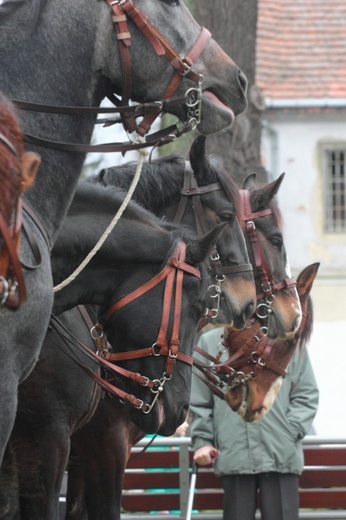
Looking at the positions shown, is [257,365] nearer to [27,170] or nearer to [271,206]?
[271,206]

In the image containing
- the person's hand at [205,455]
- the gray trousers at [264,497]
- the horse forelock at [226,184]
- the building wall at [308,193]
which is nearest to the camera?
the horse forelock at [226,184]

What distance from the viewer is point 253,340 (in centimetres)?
735

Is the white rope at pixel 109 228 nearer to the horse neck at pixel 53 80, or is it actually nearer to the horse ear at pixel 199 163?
the horse neck at pixel 53 80

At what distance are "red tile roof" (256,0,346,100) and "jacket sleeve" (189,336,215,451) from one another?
46.3 ft

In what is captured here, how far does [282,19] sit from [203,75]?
19037 mm

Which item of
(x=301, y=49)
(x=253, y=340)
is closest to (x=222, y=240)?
(x=253, y=340)

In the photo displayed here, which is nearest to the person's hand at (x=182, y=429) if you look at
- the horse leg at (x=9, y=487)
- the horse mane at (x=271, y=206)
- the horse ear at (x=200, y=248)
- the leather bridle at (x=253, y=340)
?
the leather bridle at (x=253, y=340)

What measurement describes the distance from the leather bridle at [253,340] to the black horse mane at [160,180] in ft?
1.21

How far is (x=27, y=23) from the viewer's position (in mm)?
4227

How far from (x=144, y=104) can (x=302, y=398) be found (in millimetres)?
3876

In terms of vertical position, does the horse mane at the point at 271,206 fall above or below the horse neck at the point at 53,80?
above

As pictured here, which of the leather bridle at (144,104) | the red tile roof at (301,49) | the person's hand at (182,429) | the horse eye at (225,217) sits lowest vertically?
the person's hand at (182,429)

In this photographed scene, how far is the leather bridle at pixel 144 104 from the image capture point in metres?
4.29

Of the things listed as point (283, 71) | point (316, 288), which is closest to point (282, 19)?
point (283, 71)
